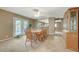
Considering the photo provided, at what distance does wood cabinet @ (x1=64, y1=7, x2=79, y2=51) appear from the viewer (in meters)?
3.06

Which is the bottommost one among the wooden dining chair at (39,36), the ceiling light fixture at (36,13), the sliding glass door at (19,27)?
the wooden dining chair at (39,36)

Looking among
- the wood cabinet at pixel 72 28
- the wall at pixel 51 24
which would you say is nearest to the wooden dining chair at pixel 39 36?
the wall at pixel 51 24

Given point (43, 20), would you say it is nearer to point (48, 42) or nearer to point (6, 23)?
point (48, 42)

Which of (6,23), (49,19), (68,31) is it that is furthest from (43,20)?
(6,23)

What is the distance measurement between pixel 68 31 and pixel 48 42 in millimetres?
614

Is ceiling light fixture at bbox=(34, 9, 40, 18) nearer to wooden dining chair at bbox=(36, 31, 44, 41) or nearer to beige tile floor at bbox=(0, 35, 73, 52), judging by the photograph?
wooden dining chair at bbox=(36, 31, 44, 41)

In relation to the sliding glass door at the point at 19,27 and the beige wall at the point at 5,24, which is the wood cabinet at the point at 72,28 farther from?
the beige wall at the point at 5,24

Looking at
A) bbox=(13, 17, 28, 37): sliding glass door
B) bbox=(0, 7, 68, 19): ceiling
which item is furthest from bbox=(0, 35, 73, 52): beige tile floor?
bbox=(0, 7, 68, 19): ceiling

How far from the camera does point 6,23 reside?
3.06 metres

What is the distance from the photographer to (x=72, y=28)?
3.14 meters

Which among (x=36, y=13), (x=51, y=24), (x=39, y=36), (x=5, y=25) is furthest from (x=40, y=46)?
(x=5, y=25)

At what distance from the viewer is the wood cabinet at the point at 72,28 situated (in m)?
3.06

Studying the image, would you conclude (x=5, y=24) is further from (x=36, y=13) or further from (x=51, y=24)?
(x=51, y=24)
